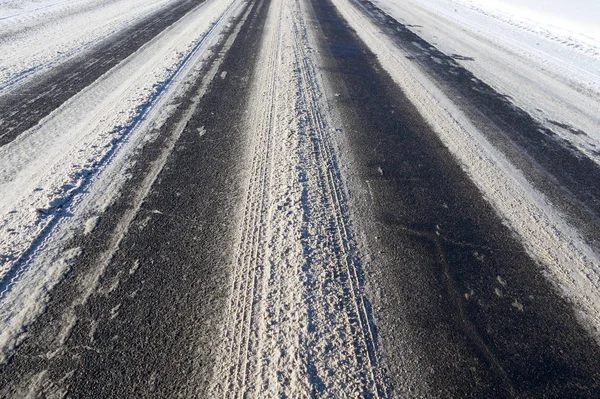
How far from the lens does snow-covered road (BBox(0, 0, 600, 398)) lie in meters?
2.39

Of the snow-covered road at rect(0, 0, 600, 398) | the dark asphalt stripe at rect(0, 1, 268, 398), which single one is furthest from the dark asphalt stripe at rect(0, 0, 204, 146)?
the dark asphalt stripe at rect(0, 1, 268, 398)

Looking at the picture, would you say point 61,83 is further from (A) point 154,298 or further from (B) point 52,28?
(A) point 154,298

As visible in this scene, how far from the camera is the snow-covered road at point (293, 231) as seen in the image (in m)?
2.39

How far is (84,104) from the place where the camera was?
5789 millimetres

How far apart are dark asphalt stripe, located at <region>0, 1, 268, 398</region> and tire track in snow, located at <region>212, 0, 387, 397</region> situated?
0.56 ft

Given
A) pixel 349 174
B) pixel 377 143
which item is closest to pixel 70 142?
pixel 349 174

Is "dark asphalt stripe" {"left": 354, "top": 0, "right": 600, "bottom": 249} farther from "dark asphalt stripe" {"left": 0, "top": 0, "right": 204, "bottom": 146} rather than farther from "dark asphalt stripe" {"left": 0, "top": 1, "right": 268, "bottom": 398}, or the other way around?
"dark asphalt stripe" {"left": 0, "top": 0, "right": 204, "bottom": 146}

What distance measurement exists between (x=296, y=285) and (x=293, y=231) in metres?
0.65

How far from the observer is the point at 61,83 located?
6520 mm

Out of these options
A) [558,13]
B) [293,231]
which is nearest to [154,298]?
[293,231]

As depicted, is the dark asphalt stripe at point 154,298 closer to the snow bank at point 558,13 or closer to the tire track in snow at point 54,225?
the tire track in snow at point 54,225

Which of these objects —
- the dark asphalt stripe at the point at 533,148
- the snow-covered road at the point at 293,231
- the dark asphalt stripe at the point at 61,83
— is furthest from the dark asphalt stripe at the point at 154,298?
the dark asphalt stripe at the point at 533,148

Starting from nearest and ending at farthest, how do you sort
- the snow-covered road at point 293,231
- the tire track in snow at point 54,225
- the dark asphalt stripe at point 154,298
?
the dark asphalt stripe at point 154,298 < the snow-covered road at point 293,231 < the tire track in snow at point 54,225

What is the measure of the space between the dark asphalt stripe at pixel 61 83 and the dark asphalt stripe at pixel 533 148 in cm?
641
